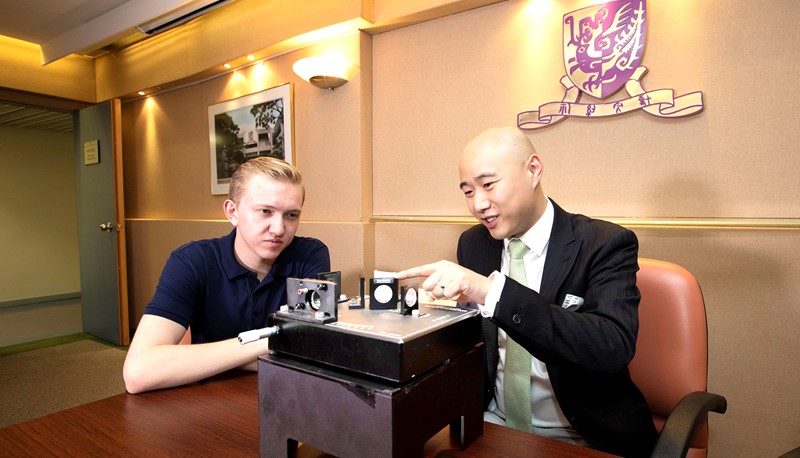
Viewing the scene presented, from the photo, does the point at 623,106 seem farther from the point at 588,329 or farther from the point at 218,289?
the point at 218,289

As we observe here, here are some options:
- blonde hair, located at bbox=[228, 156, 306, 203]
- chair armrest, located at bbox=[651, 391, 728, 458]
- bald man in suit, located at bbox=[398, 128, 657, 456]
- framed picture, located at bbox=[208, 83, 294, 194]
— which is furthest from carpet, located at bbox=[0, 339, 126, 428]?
chair armrest, located at bbox=[651, 391, 728, 458]

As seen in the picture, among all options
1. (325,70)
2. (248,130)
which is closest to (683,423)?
(325,70)

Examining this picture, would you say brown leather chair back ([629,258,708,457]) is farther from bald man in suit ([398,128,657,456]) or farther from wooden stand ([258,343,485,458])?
wooden stand ([258,343,485,458])

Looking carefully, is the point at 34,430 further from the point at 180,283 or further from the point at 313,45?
the point at 313,45

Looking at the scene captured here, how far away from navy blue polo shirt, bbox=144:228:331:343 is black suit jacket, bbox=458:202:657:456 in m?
0.81

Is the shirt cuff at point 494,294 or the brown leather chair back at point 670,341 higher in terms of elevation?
the shirt cuff at point 494,294

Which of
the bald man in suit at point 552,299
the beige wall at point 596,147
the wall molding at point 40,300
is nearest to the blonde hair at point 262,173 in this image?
the bald man in suit at point 552,299

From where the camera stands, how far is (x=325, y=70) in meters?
3.25

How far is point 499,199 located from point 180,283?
1107 mm

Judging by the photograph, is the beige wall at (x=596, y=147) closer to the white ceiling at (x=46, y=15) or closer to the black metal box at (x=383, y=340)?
the white ceiling at (x=46, y=15)

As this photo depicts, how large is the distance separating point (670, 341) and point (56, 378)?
4.62 meters

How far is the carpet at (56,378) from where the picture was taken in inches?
130

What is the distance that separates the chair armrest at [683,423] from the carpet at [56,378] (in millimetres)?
3725

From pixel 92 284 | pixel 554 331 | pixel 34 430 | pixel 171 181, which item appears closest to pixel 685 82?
pixel 554 331
